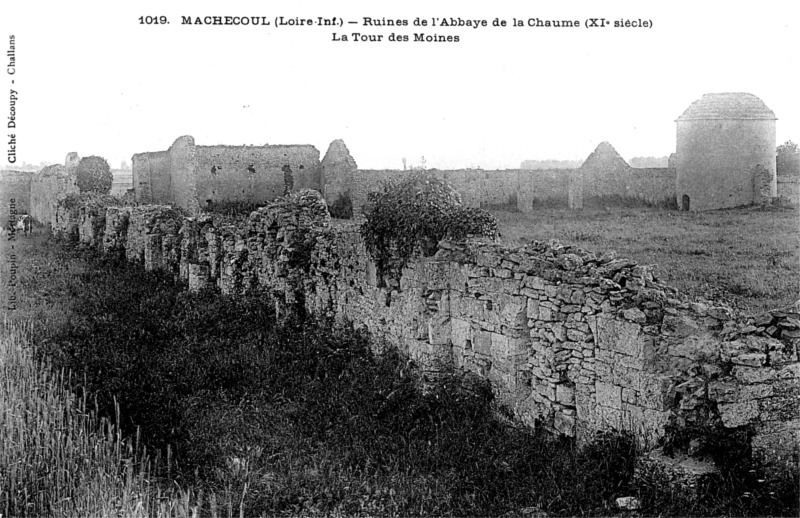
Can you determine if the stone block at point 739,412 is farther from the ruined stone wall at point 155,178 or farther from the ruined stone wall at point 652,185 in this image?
the ruined stone wall at point 652,185

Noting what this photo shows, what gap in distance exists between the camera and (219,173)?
32.3m

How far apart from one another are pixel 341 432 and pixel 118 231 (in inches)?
654

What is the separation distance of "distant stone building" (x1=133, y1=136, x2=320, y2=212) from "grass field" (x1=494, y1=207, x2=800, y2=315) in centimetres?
912

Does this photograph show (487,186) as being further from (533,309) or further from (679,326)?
(679,326)

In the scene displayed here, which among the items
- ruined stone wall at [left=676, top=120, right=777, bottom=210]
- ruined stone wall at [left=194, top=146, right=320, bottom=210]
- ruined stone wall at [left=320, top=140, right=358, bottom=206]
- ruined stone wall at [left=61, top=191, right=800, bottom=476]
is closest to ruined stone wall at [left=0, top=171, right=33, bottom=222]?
ruined stone wall at [left=194, top=146, right=320, bottom=210]

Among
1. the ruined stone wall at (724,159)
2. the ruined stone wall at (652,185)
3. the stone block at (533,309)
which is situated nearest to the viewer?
the stone block at (533,309)

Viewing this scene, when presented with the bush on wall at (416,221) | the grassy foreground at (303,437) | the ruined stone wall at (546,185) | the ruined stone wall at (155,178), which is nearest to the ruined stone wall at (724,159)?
the ruined stone wall at (546,185)

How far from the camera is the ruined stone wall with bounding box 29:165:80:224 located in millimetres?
31547

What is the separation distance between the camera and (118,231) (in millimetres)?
22797

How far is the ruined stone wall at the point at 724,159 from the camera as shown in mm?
34188

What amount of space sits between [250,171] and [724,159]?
797 inches

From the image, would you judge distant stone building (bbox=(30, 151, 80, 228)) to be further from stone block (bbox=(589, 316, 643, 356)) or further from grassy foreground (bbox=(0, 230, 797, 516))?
stone block (bbox=(589, 316, 643, 356))

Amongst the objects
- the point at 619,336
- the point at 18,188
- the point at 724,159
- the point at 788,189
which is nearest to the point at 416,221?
the point at 619,336

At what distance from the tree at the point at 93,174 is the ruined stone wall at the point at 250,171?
27.0 feet
